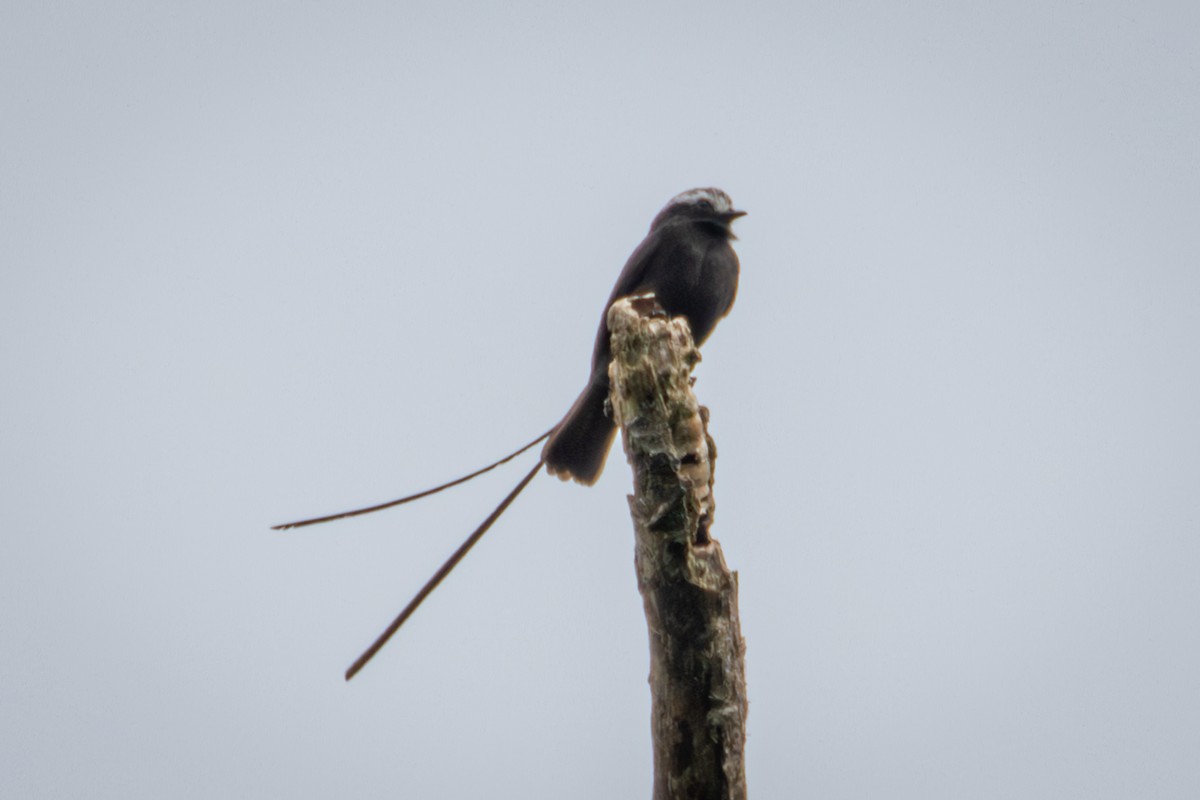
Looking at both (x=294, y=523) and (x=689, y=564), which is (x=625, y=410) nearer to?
(x=689, y=564)

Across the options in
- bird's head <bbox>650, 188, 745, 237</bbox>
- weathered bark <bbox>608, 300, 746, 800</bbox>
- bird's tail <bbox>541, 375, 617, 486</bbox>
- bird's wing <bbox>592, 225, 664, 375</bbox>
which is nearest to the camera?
weathered bark <bbox>608, 300, 746, 800</bbox>

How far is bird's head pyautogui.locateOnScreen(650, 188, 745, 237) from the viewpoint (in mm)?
5055

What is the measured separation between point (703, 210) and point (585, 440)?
1440 mm

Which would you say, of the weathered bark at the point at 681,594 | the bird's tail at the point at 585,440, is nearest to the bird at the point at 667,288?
the bird's tail at the point at 585,440

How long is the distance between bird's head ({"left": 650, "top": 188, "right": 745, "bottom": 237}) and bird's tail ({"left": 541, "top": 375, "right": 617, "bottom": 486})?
3.63 ft

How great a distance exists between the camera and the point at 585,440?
14.6 ft

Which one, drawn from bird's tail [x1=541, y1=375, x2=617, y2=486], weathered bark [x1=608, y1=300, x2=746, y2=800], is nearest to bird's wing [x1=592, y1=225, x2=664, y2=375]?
bird's tail [x1=541, y1=375, x2=617, y2=486]

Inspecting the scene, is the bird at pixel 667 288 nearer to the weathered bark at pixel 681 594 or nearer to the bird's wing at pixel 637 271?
the bird's wing at pixel 637 271

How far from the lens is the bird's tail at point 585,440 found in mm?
4398

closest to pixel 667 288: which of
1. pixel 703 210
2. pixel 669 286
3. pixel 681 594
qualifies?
pixel 669 286

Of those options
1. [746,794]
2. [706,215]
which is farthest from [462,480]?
[706,215]

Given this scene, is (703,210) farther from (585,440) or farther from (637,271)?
(585,440)

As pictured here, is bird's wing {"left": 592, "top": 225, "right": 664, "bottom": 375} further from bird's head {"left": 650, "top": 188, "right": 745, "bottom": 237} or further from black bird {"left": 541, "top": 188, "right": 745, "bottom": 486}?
bird's head {"left": 650, "top": 188, "right": 745, "bottom": 237}

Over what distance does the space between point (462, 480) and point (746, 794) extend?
4.44ft
